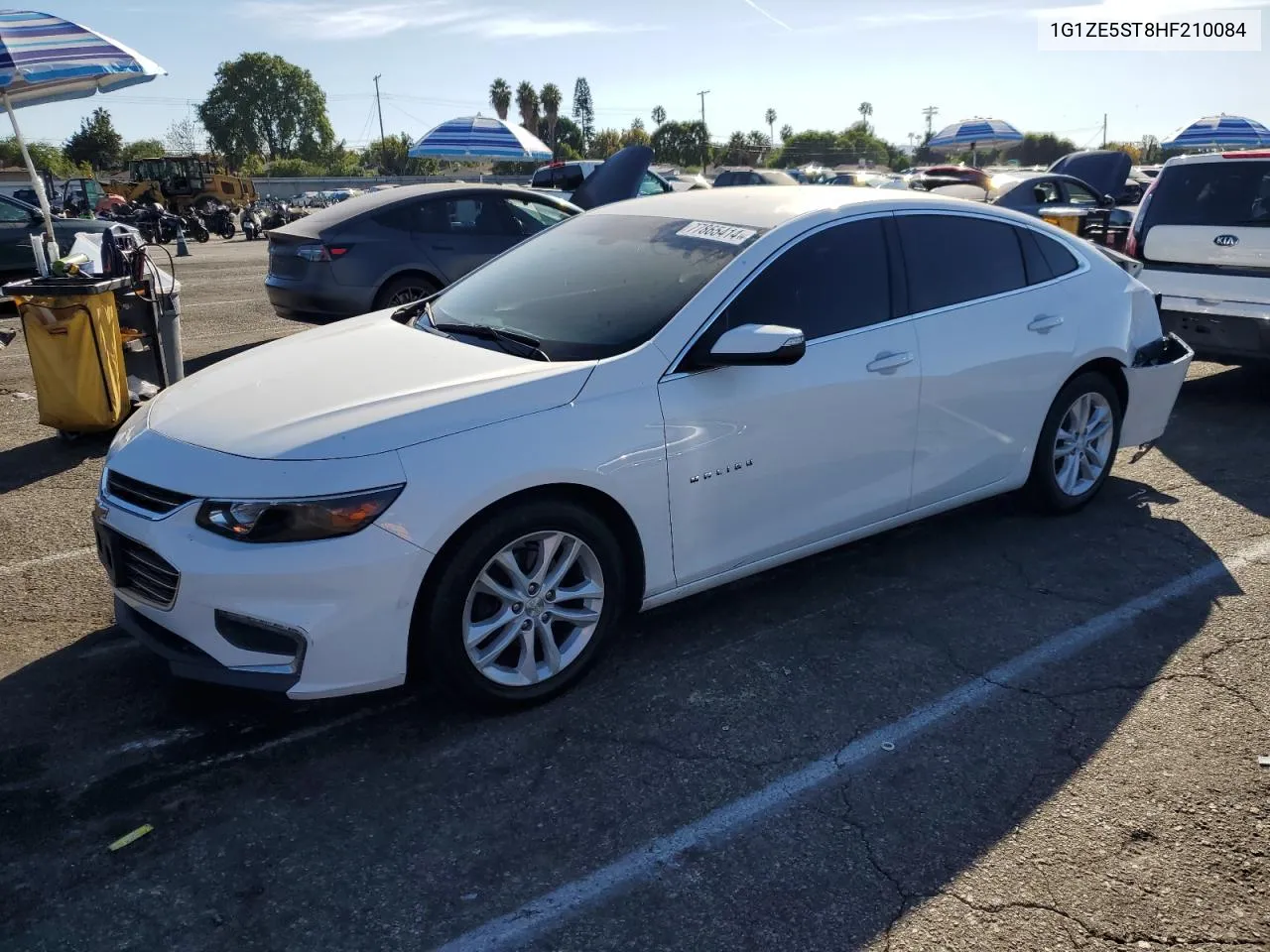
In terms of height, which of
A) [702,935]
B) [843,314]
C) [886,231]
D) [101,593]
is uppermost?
[886,231]

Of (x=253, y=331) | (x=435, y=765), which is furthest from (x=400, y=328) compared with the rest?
(x=253, y=331)

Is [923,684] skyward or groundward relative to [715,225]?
groundward

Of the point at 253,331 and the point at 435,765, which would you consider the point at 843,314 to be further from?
the point at 253,331

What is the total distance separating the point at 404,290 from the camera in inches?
371

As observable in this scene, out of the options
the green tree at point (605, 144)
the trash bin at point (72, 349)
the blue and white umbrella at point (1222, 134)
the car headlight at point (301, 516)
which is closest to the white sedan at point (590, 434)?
the car headlight at point (301, 516)

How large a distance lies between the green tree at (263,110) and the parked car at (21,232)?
5028 inches

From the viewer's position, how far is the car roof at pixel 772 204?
4184 millimetres

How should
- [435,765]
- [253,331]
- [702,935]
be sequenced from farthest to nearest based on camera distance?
[253,331] → [435,765] → [702,935]

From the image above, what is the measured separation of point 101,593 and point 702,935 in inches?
123

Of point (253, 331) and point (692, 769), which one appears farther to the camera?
point (253, 331)

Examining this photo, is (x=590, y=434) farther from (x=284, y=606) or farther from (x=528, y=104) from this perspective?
(x=528, y=104)

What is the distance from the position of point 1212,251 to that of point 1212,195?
48 cm

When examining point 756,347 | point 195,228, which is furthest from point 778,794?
point 195,228

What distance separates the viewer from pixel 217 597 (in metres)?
2.97
